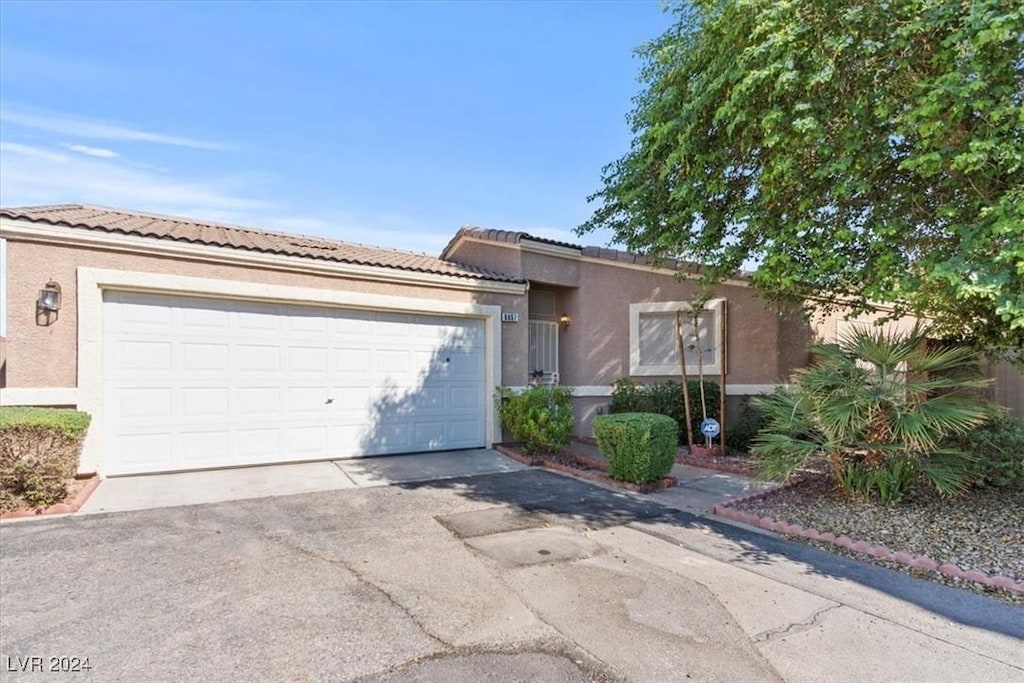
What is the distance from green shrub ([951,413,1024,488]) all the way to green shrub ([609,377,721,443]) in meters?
4.41

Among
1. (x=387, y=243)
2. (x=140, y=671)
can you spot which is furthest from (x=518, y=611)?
(x=387, y=243)

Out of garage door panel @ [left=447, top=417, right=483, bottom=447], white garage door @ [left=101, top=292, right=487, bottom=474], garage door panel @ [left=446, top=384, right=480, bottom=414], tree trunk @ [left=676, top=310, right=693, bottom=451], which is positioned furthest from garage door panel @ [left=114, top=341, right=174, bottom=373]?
tree trunk @ [left=676, top=310, right=693, bottom=451]

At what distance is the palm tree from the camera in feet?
20.6

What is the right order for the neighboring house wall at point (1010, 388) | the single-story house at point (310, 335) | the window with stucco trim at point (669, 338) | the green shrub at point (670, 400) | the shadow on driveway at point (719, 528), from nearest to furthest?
1. the shadow on driveway at point (719, 528)
2. the single-story house at point (310, 335)
3. the green shrub at point (670, 400)
4. the window with stucco trim at point (669, 338)
5. the neighboring house wall at point (1010, 388)

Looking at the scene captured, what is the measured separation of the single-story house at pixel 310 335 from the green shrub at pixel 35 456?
1.14 meters

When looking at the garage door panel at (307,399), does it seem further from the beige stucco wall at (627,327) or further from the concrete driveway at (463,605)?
the beige stucco wall at (627,327)

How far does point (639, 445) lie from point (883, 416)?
118 inches

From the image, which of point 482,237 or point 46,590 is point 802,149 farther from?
point 46,590

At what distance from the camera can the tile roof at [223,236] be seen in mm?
7574

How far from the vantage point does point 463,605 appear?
4125 millimetres

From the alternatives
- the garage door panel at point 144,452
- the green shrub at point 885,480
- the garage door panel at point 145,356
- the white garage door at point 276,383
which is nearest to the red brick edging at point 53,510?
the garage door panel at point 144,452

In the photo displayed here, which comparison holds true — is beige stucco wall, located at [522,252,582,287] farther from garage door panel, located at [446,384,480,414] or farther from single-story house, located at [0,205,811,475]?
garage door panel, located at [446,384,480,414]

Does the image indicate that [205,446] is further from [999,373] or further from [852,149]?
[999,373]

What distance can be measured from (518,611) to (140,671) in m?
2.44
